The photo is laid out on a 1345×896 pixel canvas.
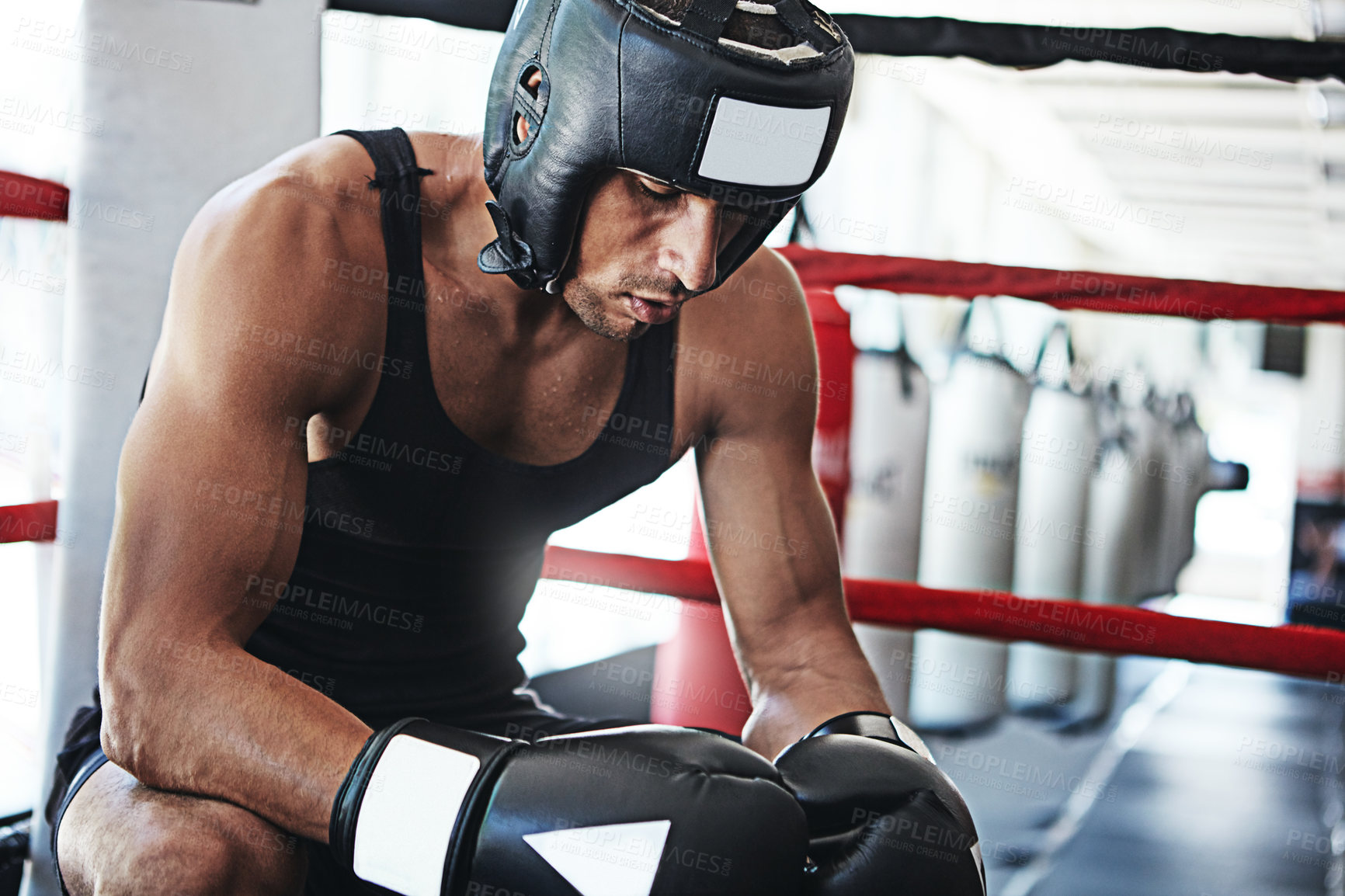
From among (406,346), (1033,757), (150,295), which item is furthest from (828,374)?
(1033,757)

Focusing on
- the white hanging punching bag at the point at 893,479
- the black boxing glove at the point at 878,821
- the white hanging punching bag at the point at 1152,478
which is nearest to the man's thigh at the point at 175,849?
the black boxing glove at the point at 878,821

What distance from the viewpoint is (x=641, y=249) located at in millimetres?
983

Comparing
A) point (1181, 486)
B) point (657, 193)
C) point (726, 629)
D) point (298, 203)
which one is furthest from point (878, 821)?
point (1181, 486)

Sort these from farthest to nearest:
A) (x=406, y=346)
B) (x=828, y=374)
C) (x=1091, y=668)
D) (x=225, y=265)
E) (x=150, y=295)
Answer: (x=1091, y=668)
(x=828, y=374)
(x=150, y=295)
(x=406, y=346)
(x=225, y=265)

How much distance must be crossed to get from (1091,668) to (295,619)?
450 centimetres

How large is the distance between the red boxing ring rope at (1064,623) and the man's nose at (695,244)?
60 centimetres

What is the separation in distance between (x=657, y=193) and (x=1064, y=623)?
81 cm

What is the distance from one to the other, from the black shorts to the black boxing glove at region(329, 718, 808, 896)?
0.54 ft

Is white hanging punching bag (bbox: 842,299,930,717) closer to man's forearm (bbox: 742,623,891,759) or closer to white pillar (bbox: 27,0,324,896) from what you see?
man's forearm (bbox: 742,623,891,759)

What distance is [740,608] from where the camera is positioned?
123cm

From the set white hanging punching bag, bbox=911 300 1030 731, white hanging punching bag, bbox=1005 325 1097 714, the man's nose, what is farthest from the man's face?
white hanging punching bag, bbox=1005 325 1097 714

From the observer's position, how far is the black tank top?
1033mm

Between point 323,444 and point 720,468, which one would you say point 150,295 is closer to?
point 323,444

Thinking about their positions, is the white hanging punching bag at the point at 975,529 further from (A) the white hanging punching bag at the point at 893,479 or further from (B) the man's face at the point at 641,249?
(B) the man's face at the point at 641,249
